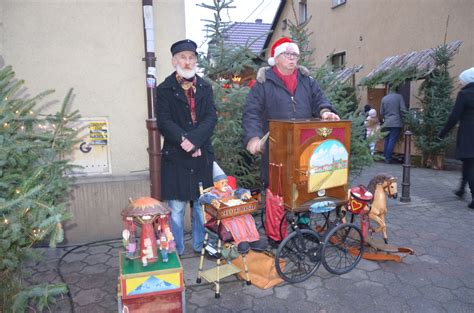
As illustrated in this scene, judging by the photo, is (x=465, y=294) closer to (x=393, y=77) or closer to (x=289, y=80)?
(x=289, y=80)

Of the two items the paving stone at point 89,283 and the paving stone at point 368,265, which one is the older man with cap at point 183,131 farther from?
the paving stone at point 368,265

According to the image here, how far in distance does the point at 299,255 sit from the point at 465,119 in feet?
12.9

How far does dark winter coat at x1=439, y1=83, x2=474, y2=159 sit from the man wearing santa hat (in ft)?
10.2

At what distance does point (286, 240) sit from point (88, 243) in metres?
2.38

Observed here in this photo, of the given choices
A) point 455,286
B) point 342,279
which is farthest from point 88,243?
point 455,286

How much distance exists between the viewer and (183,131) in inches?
140

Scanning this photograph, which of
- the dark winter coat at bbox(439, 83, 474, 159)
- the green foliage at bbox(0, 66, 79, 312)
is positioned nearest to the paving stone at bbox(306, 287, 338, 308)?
the green foliage at bbox(0, 66, 79, 312)

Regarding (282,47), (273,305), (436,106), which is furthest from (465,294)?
(436,106)

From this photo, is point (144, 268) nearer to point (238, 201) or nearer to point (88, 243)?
point (238, 201)

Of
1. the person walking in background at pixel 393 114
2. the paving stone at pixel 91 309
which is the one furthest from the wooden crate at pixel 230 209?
the person walking in background at pixel 393 114

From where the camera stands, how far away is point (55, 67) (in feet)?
13.4

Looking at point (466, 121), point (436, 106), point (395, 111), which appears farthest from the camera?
point (395, 111)

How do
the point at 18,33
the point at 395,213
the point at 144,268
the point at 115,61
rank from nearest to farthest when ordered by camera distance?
the point at 144,268 < the point at 18,33 < the point at 115,61 < the point at 395,213

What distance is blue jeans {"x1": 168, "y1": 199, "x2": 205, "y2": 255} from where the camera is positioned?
3787mm
